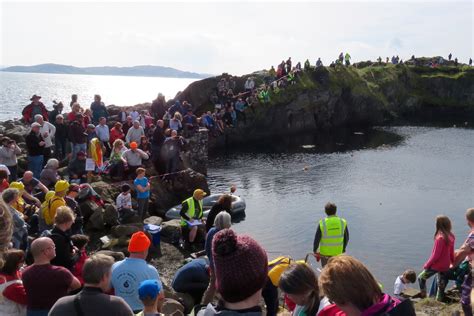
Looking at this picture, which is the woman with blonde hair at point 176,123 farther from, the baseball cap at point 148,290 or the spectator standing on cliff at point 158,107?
the baseball cap at point 148,290

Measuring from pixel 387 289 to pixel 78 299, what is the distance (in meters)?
11.3

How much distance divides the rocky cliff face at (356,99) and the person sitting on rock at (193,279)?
102ft

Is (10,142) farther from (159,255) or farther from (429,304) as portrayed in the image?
(429,304)

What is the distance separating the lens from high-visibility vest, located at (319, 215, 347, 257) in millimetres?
10164

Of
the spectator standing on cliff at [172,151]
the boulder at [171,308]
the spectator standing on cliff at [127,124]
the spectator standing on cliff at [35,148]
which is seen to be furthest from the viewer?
the spectator standing on cliff at [127,124]

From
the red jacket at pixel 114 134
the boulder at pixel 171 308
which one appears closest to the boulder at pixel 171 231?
the red jacket at pixel 114 134

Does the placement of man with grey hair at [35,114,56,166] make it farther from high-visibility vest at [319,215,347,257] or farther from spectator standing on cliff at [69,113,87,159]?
high-visibility vest at [319,215,347,257]

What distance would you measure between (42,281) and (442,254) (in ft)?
25.4

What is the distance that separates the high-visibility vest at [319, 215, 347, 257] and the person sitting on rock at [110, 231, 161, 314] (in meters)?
4.71

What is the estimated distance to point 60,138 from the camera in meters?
18.7

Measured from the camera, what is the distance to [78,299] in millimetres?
4508

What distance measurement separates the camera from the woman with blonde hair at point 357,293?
3523 mm

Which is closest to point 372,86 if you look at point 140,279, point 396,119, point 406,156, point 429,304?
point 396,119

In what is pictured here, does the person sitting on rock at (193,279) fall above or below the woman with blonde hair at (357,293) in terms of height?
below
